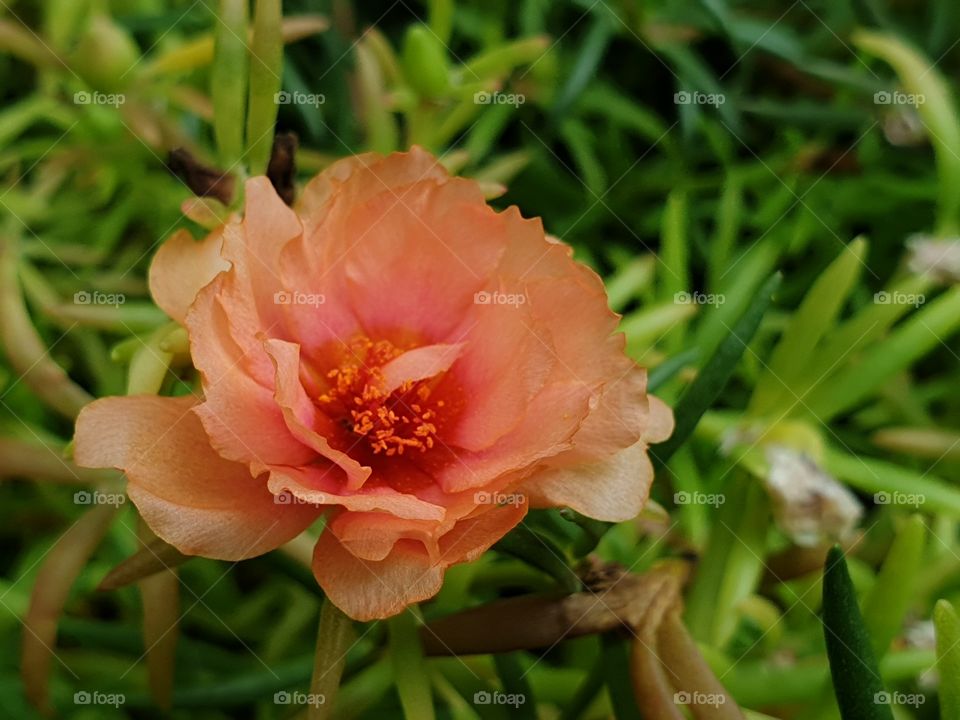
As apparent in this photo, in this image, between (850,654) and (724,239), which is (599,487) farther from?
(724,239)

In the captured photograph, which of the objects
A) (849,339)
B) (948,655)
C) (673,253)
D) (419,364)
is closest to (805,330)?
(849,339)

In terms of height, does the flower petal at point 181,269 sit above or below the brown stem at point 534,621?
above

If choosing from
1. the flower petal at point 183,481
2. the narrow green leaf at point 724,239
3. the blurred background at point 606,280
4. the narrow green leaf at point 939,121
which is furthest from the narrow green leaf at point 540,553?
the narrow green leaf at point 939,121

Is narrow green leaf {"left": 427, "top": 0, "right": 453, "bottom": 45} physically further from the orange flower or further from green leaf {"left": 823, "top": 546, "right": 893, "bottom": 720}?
green leaf {"left": 823, "top": 546, "right": 893, "bottom": 720}

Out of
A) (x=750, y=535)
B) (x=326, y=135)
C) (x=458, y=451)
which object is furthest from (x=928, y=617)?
(x=326, y=135)

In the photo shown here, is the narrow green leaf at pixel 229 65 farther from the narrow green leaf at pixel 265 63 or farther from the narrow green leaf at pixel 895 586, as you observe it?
the narrow green leaf at pixel 895 586

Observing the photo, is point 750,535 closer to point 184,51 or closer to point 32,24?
point 184,51
